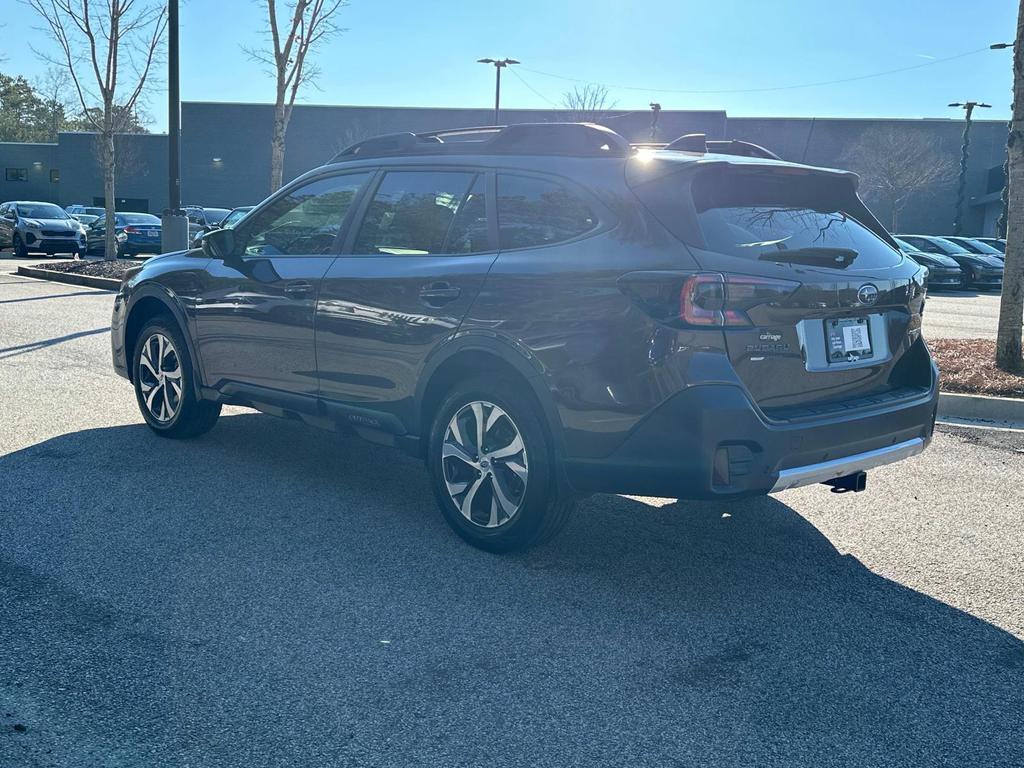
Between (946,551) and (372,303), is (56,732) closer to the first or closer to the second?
(372,303)

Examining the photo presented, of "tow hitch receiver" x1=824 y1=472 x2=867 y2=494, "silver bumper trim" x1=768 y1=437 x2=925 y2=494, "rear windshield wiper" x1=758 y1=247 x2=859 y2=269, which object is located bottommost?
"tow hitch receiver" x1=824 y1=472 x2=867 y2=494

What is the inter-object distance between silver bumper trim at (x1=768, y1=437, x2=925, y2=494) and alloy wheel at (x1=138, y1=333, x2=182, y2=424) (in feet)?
12.9

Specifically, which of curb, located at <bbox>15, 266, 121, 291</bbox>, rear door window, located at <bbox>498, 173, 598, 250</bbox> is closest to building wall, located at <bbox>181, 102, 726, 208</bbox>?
curb, located at <bbox>15, 266, 121, 291</bbox>

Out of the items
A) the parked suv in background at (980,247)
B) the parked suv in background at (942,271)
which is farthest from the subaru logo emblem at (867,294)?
the parked suv in background at (980,247)

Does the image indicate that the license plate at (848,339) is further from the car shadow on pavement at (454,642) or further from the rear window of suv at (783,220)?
the car shadow on pavement at (454,642)

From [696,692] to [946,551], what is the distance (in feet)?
6.73

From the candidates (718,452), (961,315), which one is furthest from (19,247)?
(718,452)

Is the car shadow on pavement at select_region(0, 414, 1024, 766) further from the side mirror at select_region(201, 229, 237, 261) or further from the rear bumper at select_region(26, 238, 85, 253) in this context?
the rear bumper at select_region(26, 238, 85, 253)

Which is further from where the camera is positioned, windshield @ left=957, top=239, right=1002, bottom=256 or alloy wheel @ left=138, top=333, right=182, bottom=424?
windshield @ left=957, top=239, right=1002, bottom=256

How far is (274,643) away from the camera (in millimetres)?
3646

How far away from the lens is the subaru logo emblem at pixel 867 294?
14.1 ft

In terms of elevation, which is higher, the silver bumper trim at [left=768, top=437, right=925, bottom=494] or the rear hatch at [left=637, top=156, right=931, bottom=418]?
the rear hatch at [left=637, top=156, right=931, bottom=418]

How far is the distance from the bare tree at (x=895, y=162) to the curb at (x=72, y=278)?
37.5 m

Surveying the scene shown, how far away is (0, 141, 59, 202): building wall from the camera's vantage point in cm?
6469
